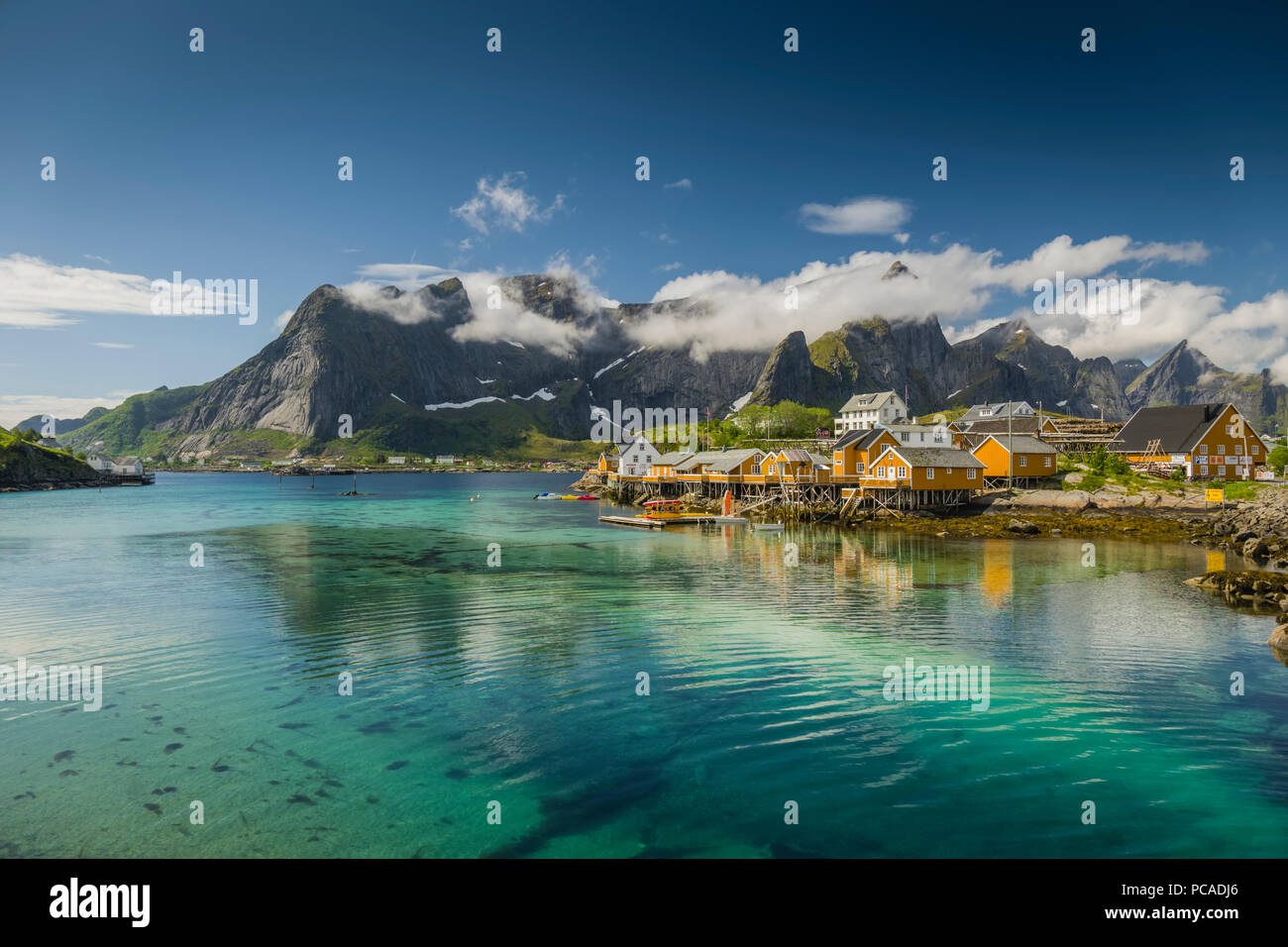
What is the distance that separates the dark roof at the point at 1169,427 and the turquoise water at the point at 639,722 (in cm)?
5400

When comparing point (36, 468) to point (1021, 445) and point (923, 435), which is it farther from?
point (1021, 445)

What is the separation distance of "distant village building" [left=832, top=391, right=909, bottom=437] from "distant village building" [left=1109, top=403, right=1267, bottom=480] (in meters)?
67.4

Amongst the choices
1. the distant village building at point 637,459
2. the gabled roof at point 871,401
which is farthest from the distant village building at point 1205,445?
the gabled roof at point 871,401

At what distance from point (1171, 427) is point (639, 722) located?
92766 millimetres

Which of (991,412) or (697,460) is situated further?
(991,412)

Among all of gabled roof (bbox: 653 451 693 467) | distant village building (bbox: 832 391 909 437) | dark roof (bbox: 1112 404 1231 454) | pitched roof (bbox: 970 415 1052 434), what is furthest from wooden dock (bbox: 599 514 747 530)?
distant village building (bbox: 832 391 909 437)

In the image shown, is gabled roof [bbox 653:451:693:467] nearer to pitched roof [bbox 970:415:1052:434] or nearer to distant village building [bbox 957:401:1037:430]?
pitched roof [bbox 970:415:1052:434]

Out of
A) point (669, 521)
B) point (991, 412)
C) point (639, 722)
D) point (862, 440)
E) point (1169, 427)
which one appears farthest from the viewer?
point (991, 412)

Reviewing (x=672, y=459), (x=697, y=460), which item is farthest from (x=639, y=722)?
(x=672, y=459)

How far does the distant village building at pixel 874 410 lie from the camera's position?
154m

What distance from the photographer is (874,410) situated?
511 ft

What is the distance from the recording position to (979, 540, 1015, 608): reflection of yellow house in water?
32031mm

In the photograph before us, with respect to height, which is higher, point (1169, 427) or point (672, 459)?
point (1169, 427)

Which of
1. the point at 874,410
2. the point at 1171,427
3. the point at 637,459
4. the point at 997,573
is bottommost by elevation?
the point at 997,573
